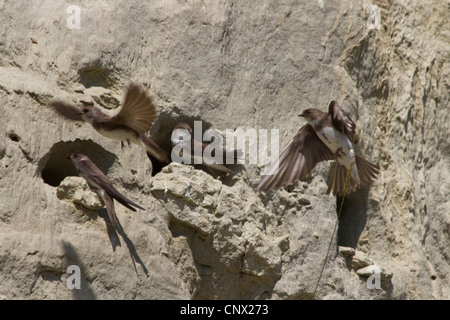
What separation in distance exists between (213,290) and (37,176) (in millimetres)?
1145

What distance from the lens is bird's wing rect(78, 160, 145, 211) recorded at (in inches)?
146

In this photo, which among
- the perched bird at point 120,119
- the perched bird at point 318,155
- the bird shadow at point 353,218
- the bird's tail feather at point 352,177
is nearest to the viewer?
the perched bird at point 120,119

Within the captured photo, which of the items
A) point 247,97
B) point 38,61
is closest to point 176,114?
point 247,97

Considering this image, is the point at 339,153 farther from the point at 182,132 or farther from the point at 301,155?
the point at 182,132

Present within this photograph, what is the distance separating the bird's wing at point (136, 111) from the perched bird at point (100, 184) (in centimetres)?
24

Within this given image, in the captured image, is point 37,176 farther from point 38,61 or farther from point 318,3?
point 318,3

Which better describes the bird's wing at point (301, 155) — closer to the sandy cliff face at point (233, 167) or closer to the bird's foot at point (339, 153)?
the bird's foot at point (339, 153)

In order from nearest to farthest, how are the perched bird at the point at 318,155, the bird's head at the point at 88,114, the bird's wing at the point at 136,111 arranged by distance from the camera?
the bird's wing at the point at 136,111 → the bird's head at the point at 88,114 → the perched bird at the point at 318,155

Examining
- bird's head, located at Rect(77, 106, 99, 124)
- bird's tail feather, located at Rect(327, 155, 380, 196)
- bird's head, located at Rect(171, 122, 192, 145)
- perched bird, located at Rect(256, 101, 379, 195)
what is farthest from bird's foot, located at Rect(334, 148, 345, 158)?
bird's head, located at Rect(77, 106, 99, 124)

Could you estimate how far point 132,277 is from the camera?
376 cm

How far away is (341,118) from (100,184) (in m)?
1.16

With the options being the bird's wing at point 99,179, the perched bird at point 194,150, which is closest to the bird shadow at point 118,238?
the bird's wing at point 99,179

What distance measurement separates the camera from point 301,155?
13.8 feet

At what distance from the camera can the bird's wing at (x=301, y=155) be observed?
4.14m
